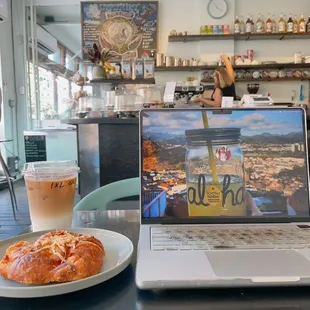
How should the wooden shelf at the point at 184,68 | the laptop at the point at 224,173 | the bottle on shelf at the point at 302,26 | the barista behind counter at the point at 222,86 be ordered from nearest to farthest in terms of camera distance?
1. the laptop at the point at 224,173
2. the barista behind counter at the point at 222,86
3. the bottle on shelf at the point at 302,26
4. the wooden shelf at the point at 184,68

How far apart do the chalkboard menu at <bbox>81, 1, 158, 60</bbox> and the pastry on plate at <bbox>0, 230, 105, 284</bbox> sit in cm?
448

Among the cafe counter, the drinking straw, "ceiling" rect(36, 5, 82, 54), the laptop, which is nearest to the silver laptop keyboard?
the laptop

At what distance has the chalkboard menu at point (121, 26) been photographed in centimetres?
470

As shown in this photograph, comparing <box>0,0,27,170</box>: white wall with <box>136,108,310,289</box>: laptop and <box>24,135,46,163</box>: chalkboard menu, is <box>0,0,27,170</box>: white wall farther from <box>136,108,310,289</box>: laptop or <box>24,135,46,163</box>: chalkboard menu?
<box>136,108,310,289</box>: laptop

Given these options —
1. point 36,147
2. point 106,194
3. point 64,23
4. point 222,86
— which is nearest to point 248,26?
point 222,86

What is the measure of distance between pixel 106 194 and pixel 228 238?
655mm

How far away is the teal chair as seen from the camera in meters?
1.14

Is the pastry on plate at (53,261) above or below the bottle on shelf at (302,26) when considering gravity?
below

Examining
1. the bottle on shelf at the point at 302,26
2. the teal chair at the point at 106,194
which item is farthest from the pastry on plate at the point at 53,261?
the bottle on shelf at the point at 302,26

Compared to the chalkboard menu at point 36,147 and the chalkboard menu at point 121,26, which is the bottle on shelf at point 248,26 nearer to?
the chalkboard menu at point 121,26

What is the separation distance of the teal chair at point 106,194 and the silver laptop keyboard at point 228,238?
50 centimetres

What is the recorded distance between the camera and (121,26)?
474 cm

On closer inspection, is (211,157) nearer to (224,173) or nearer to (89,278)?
(224,173)

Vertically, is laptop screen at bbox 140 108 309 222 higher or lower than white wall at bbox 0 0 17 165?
lower
